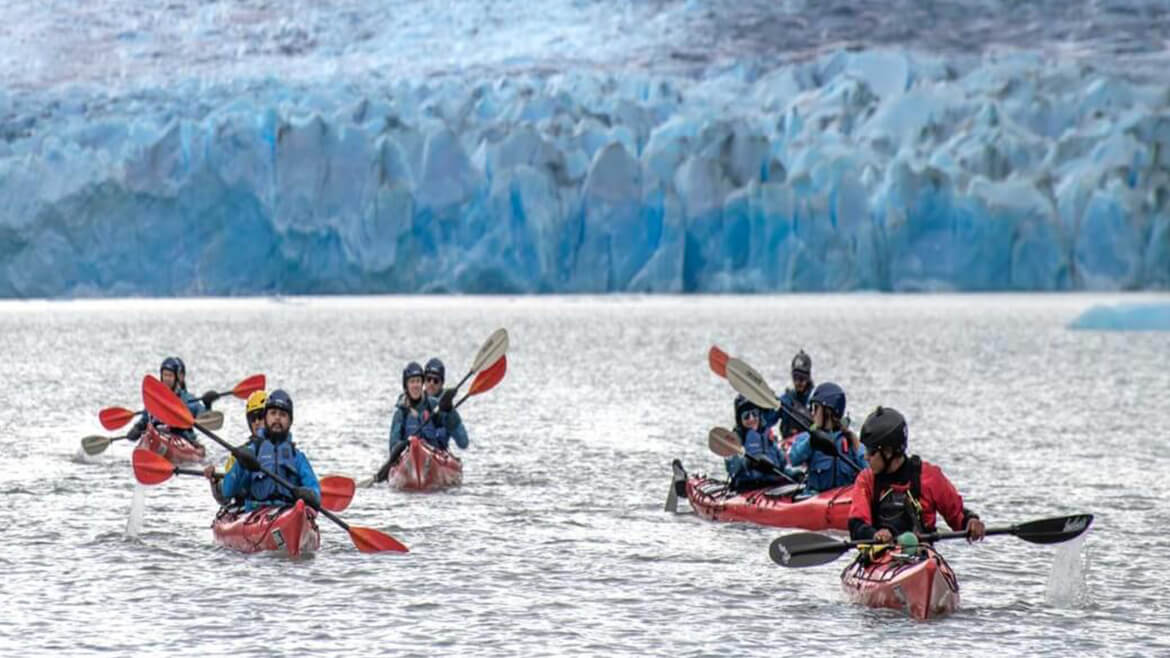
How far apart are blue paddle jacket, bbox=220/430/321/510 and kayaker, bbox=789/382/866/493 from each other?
4247 millimetres

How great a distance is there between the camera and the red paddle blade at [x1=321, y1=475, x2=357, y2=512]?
45.4 ft

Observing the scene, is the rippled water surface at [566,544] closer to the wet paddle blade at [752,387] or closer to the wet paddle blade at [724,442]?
the wet paddle blade at [724,442]

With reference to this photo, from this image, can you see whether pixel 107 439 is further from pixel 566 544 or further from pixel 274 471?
pixel 566 544

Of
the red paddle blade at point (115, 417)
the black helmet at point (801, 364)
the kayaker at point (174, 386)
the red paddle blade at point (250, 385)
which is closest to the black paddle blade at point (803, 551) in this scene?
the black helmet at point (801, 364)

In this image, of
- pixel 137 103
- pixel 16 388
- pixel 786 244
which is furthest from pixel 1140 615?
pixel 137 103

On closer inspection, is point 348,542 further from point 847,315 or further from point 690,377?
point 847,315

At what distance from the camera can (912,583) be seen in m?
11.0

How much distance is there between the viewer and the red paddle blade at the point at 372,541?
13.5 metres

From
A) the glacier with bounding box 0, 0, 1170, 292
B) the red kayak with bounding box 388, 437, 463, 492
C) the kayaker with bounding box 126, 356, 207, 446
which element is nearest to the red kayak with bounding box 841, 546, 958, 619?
the red kayak with bounding box 388, 437, 463, 492

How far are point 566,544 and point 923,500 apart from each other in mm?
4664

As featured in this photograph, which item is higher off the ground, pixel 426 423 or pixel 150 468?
pixel 426 423

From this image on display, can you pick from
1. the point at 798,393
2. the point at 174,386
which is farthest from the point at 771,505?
the point at 174,386

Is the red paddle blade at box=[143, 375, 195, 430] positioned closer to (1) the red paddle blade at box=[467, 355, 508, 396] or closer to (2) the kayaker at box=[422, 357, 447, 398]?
(2) the kayaker at box=[422, 357, 447, 398]

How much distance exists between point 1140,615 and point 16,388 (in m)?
30.2
